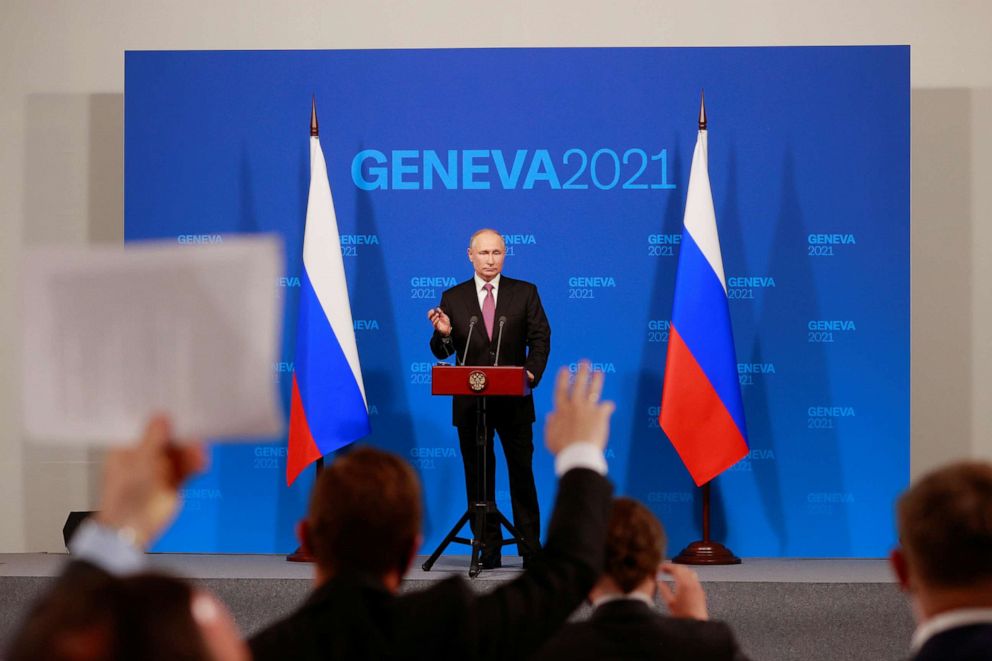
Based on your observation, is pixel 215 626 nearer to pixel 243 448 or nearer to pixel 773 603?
pixel 773 603

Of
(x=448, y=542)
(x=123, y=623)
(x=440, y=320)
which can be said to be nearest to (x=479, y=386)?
(x=440, y=320)

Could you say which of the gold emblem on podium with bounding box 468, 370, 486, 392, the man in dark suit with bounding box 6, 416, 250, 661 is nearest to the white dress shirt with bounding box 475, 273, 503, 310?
the gold emblem on podium with bounding box 468, 370, 486, 392

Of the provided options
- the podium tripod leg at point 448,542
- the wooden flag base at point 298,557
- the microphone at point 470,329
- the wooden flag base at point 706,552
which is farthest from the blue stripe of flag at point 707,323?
the wooden flag base at point 298,557

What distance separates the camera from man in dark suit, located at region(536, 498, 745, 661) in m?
2.32

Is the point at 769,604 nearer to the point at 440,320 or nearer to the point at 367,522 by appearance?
the point at 440,320

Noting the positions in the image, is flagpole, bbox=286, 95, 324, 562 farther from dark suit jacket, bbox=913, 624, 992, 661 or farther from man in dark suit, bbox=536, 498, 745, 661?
dark suit jacket, bbox=913, 624, 992, 661

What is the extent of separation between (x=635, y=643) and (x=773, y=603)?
140 inches

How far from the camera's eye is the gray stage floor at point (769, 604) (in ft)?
17.9

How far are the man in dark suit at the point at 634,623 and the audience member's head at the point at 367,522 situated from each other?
0.71 metres

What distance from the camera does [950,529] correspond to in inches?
63.9

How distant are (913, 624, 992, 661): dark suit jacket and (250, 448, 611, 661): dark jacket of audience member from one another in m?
0.42

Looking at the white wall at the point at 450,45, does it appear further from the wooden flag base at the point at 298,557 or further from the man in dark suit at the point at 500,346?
the man in dark suit at the point at 500,346

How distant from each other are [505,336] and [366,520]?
4860 millimetres

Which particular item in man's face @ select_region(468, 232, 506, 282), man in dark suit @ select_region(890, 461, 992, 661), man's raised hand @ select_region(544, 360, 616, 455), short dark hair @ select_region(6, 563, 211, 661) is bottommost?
man in dark suit @ select_region(890, 461, 992, 661)
